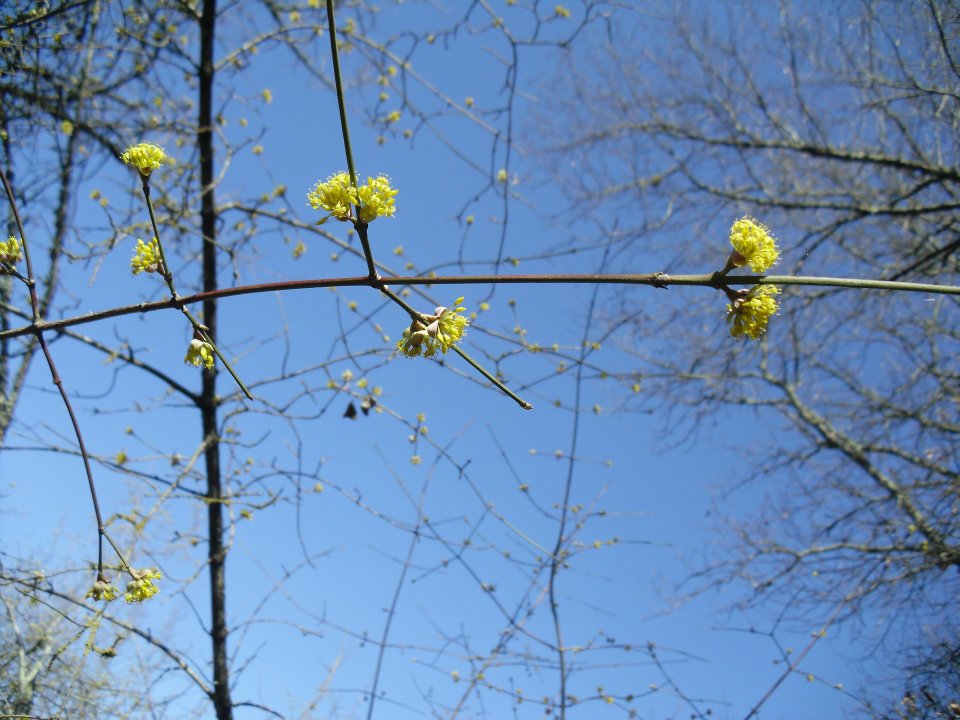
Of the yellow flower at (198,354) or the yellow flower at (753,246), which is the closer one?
the yellow flower at (753,246)

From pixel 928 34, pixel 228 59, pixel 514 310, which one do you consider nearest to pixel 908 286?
pixel 514 310

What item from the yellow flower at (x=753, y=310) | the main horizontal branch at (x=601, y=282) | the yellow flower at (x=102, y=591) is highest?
the yellow flower at (x=753, y=310)

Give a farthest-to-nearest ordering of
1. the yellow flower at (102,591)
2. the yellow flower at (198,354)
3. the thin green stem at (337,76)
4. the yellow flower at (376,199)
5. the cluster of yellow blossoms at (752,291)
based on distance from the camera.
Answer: the yellow flower at (102,591), the yellow flower at (198,354), the cluster of yellow blossoms at (752,291), the yellow flower at (376,199), the thin green stem at (337,76)

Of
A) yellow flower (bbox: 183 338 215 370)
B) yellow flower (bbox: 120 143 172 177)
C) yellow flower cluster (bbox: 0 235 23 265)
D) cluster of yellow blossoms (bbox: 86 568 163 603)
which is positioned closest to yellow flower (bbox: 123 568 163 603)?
cluster of yellow blossoms (bbox: 86 568 163 603)

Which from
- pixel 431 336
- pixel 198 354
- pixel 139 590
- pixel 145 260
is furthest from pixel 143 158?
pixel 139 590

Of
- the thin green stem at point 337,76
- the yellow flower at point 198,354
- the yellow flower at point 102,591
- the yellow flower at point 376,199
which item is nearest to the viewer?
the thin green stem at point 337,76

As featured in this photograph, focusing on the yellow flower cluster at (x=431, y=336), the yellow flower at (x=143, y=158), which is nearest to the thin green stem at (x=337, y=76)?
the yellow flower cluster at (x=431, y=336)

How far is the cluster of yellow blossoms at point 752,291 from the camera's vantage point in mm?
1522

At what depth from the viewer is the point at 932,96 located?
429 centimetres

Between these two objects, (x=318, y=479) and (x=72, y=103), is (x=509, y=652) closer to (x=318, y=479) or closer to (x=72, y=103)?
(x=318, y=479)

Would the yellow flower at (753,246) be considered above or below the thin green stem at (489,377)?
above

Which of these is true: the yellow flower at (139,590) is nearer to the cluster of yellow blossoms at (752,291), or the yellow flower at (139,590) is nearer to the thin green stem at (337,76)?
the thin green stem at (337,76)

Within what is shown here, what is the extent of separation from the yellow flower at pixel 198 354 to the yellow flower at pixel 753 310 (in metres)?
1.17

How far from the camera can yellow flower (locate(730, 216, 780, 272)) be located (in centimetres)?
154
